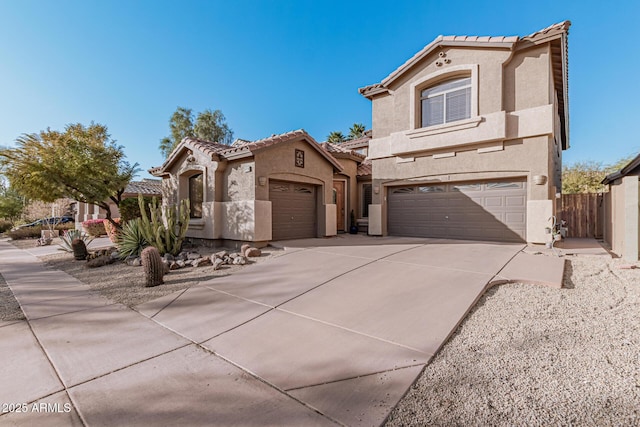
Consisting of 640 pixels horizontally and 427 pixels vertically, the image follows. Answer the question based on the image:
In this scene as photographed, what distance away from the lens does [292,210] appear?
37.8 feet

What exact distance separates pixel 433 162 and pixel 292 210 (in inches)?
240

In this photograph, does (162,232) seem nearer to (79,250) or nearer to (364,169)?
(79,250)

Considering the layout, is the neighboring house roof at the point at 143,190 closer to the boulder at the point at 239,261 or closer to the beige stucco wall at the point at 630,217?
the boulder at the point at 239,261

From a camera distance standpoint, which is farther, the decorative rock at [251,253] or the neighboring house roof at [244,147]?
the neighboring house roof at [244,147]

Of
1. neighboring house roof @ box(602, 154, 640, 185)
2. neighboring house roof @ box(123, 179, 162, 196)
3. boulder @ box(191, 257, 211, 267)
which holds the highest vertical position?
neighboring house roof @ box(123, 179, 162, 196)

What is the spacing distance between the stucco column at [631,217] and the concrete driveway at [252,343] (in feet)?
6.93

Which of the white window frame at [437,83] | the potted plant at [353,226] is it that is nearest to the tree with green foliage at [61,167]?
the potted plant at [353,226]

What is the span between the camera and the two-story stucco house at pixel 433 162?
31.0 ft

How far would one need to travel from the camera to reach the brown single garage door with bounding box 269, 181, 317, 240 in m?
10.9

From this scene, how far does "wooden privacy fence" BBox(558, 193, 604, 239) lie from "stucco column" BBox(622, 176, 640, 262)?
6357 millimetres

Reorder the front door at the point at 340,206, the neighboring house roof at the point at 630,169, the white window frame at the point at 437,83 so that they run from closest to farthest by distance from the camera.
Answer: the neighboring house roof at the point at 630,169
the white window frame at the point at 437,83
the front door at the point at 340,206

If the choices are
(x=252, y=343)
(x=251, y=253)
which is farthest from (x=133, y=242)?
(x=252, y=343)

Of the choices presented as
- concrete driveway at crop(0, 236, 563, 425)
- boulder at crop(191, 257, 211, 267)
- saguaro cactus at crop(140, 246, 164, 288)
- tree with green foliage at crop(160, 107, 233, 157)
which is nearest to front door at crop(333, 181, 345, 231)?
boulder at crop(191, 257, 211, 267)

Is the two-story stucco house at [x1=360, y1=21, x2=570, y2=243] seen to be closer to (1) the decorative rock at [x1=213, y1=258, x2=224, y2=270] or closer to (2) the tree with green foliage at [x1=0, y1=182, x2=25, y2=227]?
(1) the decorative rock at [x1=213, y1=258, x2=224, y2=270]
